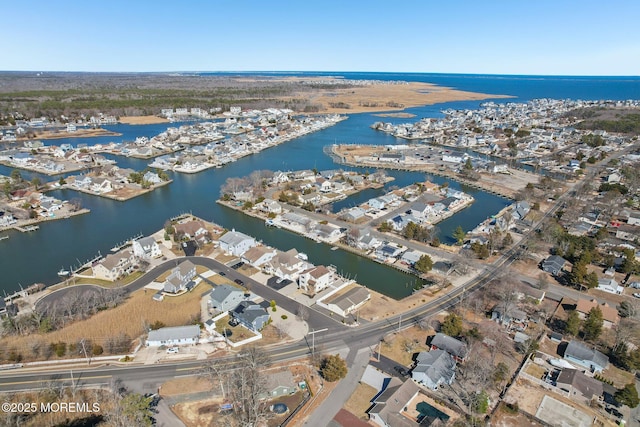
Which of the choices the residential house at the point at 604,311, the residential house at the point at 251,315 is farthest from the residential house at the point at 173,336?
the residential house at the point at 604,311

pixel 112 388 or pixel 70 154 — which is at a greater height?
pixel 70 154

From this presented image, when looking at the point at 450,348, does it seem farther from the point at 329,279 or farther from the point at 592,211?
the point at 592,211

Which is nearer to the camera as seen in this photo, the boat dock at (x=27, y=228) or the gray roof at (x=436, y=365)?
the gray roof at (x=436, y=365)

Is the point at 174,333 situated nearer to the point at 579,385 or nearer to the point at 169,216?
the point at 579,385

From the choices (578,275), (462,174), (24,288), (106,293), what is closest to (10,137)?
(24,288)

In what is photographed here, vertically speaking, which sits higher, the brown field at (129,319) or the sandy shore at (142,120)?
the sandy shore at (142,120)

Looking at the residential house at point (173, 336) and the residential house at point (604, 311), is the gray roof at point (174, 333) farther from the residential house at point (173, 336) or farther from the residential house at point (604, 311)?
the residential house at point (604, 311)

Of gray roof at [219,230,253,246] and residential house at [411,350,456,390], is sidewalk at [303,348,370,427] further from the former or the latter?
gray roof at [219,230,253,246]

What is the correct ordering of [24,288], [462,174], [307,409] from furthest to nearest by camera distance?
1. [462,174]
2. [24,288]
3. [307,409]
